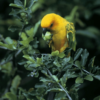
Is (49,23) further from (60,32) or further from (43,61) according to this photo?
(43,61)

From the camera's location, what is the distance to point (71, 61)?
1233mm

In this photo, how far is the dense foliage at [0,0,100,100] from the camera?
114cm

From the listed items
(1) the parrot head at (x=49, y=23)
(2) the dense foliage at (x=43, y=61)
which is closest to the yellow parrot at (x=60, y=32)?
(1) the parrot head at (x=49, y=23)

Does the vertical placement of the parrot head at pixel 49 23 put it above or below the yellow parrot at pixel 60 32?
above

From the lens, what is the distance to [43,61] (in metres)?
1.18

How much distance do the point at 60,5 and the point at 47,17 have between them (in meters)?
1.02

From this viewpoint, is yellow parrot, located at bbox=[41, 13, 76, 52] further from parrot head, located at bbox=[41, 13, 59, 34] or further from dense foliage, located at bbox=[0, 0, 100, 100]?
dense foliage, located at bbox=[0, 0, 100, 100]

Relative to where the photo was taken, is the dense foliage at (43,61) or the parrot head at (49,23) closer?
the dense foliage at (43,61)

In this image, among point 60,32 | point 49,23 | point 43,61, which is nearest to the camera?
point 43,61

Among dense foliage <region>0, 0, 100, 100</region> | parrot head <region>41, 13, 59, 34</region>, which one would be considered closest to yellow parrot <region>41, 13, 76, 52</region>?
parrot head <region>41, 13, 59, 34</region>

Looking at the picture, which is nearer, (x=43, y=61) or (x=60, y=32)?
(x=43, y=61)

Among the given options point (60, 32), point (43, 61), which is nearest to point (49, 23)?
point (60, 32)

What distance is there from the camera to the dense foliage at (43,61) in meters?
1.14

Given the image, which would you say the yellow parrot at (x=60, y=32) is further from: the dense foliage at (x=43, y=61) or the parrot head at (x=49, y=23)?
the dense foliage at (x=43, y=61)
